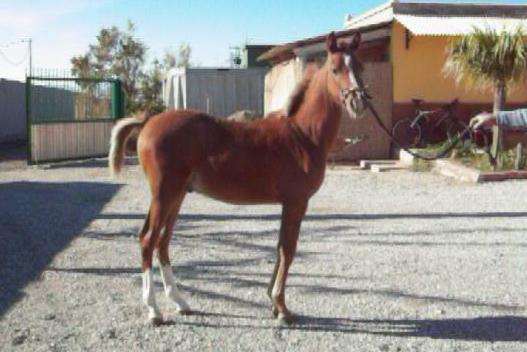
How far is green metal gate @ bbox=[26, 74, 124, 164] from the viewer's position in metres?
16.0

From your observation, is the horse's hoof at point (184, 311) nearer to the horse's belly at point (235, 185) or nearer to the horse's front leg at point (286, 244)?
the horse's front leg at point (286, 244)

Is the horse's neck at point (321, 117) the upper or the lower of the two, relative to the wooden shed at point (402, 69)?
lower

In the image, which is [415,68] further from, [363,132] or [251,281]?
[251,281]

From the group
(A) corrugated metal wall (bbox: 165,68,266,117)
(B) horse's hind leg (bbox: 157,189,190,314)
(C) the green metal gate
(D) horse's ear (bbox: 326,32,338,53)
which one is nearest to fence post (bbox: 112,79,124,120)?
(C) the green metal gate

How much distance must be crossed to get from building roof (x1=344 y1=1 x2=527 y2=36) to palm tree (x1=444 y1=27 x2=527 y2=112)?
2.03 metres

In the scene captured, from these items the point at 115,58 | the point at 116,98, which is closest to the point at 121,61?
the point at 115,58

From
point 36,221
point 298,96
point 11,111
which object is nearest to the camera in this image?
point 298,96

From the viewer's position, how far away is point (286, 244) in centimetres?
513

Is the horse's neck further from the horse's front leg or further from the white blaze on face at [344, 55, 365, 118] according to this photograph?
the horse's front leg

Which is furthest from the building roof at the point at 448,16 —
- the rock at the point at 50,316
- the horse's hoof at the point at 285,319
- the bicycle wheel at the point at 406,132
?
the rock at the point at 50,316

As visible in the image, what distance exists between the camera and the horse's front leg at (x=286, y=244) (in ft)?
16.7

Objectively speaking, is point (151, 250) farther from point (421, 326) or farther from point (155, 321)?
point (421, 326)

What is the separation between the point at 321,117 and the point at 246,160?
64 cm

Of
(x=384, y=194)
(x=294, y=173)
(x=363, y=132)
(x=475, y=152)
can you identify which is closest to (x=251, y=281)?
(x=294, y=173)
